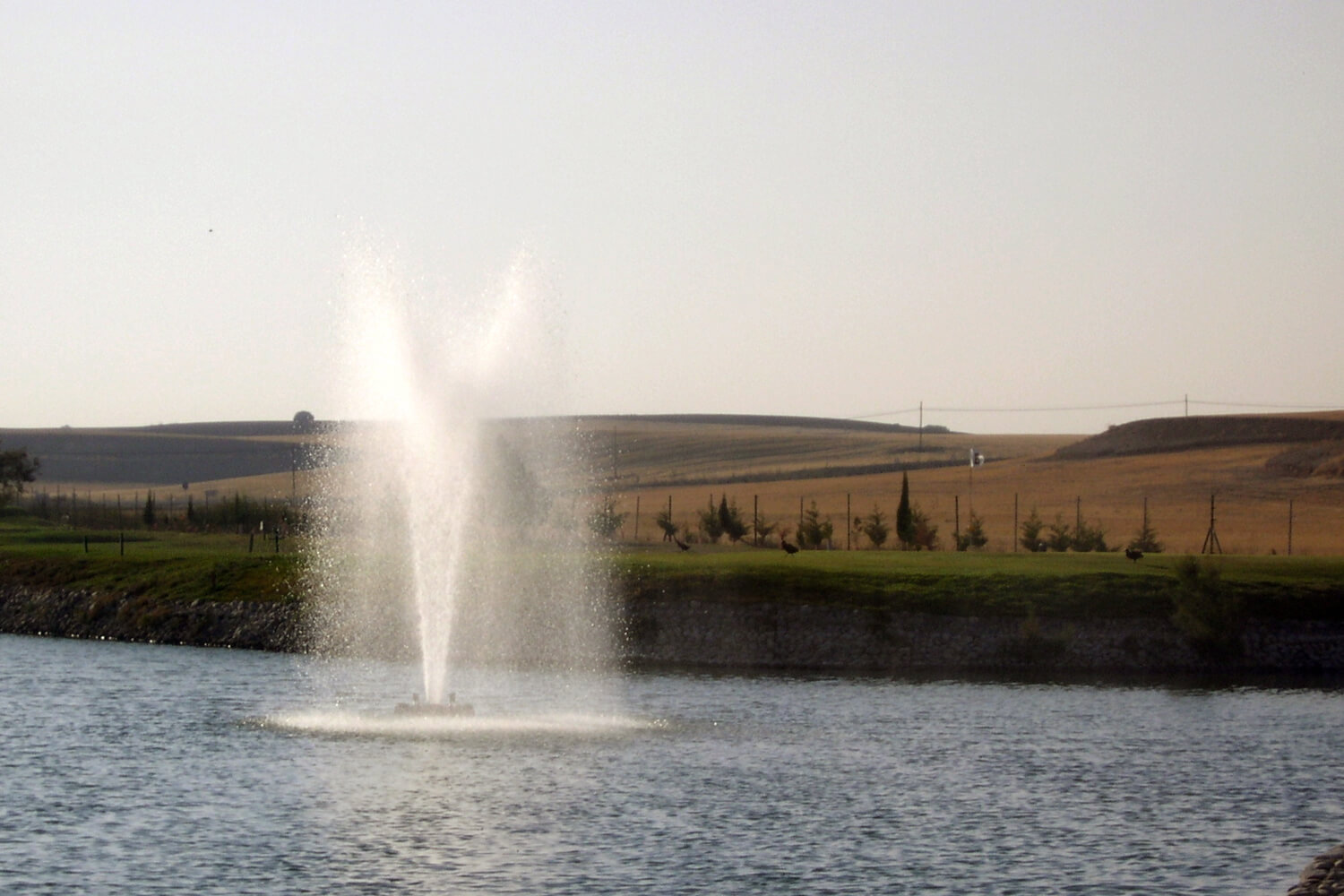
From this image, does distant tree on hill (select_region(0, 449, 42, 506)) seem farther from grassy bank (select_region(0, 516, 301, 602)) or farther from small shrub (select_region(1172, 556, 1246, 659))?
small shrub (select_region(1172, 556, 1246, 659))

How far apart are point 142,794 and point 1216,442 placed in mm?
134860

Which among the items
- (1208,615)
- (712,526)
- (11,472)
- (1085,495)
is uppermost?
(11,472)

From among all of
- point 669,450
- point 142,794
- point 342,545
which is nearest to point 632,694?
point 142,794

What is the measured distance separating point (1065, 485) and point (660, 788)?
10872cm

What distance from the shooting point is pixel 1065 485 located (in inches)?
5482

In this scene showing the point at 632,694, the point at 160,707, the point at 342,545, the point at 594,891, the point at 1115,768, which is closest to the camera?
the point at 594,891

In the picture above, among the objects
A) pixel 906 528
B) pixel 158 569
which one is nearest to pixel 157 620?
pixel 158 569

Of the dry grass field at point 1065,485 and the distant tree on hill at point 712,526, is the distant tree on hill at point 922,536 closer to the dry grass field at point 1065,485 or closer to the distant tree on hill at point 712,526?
the dry grass field at point 1065,485

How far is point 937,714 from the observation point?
1858 inches

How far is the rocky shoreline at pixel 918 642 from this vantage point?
200 feet

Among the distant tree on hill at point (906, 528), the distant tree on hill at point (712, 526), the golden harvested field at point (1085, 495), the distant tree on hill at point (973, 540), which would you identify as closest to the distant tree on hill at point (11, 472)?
the golden harvested field at point (1085, 495)

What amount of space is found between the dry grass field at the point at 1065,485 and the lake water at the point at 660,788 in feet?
151

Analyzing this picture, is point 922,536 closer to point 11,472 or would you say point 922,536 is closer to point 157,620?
point 157,620

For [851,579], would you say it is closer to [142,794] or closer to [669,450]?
[142,794]
